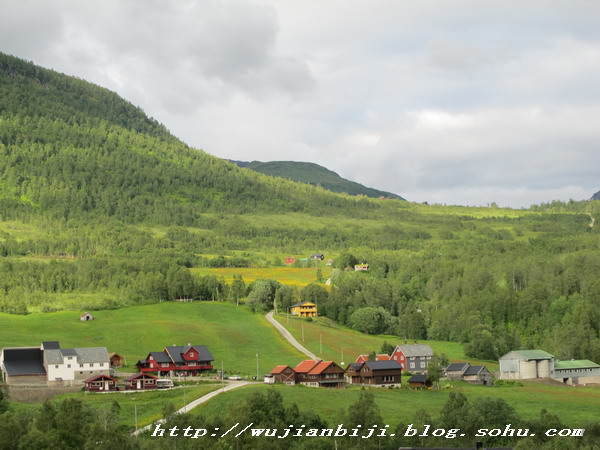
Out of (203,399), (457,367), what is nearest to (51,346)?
(203,399)

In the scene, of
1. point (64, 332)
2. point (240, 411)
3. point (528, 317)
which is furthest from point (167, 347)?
point (528, 317)

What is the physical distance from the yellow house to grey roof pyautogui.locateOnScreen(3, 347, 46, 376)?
217 ft

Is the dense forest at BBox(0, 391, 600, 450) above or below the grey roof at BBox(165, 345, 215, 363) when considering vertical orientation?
below

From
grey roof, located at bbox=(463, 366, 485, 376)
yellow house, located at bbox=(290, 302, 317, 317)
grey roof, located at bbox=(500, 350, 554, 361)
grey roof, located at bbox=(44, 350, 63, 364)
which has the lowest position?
grey roof, located at bbox=(463, 366, 485, 376)

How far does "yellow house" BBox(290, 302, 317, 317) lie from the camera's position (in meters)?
174

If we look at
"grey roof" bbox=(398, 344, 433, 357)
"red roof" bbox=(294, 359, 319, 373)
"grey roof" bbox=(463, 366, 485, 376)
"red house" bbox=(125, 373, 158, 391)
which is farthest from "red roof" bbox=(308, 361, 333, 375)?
"grey roof" bbox=(398, 344, 433, 357)

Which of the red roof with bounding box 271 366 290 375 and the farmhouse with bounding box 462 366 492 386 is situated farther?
the farmhouse with bounding box 462 366 492 386

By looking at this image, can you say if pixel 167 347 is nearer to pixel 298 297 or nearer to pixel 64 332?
pixel 64 332

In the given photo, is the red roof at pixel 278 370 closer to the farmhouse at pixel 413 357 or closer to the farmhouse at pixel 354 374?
the farmhouse at pixel 354 374

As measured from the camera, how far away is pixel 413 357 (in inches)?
5084

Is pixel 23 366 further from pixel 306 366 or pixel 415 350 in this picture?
pixel 415 350

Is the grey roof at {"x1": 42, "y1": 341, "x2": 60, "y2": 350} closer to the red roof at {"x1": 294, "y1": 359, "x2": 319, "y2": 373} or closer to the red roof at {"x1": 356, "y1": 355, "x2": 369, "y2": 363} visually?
the red roof at {"x1": 294, "y1": 359, "x2": 319, "y2": 373}

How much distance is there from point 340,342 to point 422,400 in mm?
46604

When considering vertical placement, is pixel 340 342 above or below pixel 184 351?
below
